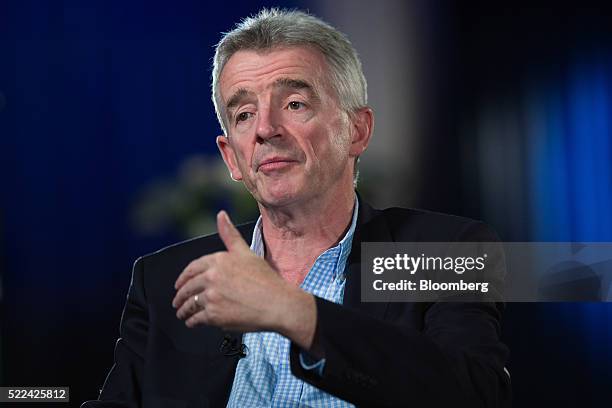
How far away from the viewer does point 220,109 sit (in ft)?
6.40

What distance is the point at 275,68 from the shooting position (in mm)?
1778

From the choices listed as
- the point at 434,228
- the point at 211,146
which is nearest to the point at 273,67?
the point at 434,228

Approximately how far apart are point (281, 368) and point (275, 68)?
693mm

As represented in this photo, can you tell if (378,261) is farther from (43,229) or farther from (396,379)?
(43,229)

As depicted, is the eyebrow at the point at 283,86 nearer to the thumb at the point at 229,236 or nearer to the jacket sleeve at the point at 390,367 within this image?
the thumb at the point at 229,236

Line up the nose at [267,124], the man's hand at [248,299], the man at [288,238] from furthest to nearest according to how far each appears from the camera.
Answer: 1. the nose at [267,124]
2. the man at [288,238]
3. the man's hand at [248,299]

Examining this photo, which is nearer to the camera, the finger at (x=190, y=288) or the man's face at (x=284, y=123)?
the finger at (x=190, y=288)

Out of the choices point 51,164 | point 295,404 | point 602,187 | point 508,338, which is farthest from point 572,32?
point 51,164

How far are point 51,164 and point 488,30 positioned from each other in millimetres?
1733

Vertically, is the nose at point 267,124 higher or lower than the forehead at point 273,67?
lower

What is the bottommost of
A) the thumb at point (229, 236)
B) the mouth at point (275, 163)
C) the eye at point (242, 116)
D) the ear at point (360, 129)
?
the thumb at point (229, 236)

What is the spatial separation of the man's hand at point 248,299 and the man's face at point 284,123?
1.75ft

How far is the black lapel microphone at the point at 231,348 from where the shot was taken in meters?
1.67

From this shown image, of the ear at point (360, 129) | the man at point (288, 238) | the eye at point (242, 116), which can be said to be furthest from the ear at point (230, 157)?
the ear at point (360, 129)
